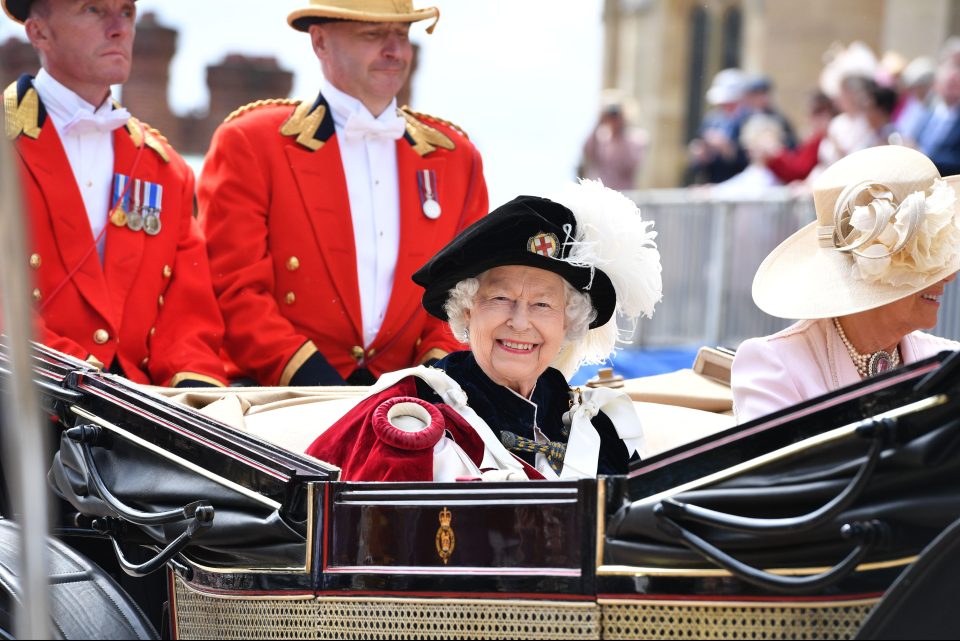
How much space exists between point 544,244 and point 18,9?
1709 millimetres

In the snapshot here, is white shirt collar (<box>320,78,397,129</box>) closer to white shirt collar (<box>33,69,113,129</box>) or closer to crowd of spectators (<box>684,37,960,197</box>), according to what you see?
white shirt collar (<box>33,69,113,129</box>)

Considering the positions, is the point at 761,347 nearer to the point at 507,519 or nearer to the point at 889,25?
the point at 507,519

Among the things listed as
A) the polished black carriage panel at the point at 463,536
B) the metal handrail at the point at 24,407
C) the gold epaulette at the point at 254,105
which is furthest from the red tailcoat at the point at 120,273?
the metal handrail at the point at 24,407

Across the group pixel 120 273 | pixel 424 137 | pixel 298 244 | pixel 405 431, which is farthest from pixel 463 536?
pixel 424 137

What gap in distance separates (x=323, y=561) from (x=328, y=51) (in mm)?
2009

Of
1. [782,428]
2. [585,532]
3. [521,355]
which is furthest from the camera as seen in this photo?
[521,355]

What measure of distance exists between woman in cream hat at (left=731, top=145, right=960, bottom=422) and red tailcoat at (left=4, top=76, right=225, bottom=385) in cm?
A: 147

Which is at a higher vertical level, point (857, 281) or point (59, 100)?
point (59, 100)

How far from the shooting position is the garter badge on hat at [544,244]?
10.1 feet

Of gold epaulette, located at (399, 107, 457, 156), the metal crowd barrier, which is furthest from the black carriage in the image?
the metal crowd barrier

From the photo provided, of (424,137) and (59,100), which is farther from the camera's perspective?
(424,137)

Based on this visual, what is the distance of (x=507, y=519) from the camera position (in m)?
2.51

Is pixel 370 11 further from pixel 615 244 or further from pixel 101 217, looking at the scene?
pixel 615 244

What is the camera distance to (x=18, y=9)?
3.99 m
